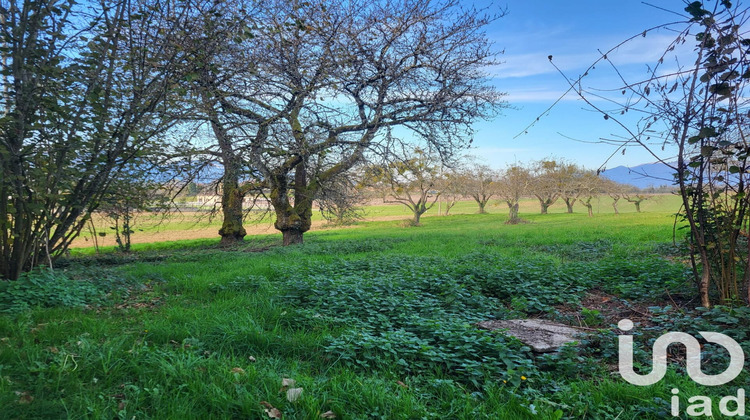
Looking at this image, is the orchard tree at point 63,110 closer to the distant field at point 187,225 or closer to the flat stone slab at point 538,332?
the distant field at point 187,225

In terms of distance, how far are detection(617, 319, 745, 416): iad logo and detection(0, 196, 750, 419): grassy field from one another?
0.07 metres

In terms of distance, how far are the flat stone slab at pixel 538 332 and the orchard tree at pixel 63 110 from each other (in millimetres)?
5617

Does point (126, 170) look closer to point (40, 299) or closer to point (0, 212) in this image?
point (0, 212)

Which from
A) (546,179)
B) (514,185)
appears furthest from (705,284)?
(546,179)

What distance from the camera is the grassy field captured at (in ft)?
8.71

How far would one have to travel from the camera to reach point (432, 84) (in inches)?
509

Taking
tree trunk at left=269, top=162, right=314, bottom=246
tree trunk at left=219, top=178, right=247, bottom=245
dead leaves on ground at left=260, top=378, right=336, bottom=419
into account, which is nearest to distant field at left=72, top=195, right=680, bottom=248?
tree trunk at left=219, top=178, right=247, bottom=245

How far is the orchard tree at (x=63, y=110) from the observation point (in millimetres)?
5250

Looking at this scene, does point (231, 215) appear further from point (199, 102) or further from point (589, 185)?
point (589, 185)

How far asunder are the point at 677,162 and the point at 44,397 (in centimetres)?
646

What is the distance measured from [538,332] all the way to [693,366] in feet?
3.99

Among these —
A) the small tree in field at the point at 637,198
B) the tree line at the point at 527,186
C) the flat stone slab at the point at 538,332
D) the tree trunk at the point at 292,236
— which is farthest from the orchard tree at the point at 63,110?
the small tree in field at the point at 637,198

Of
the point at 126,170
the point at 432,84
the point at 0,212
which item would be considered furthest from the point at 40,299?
the point at 432,84

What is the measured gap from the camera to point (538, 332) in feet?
13.1
